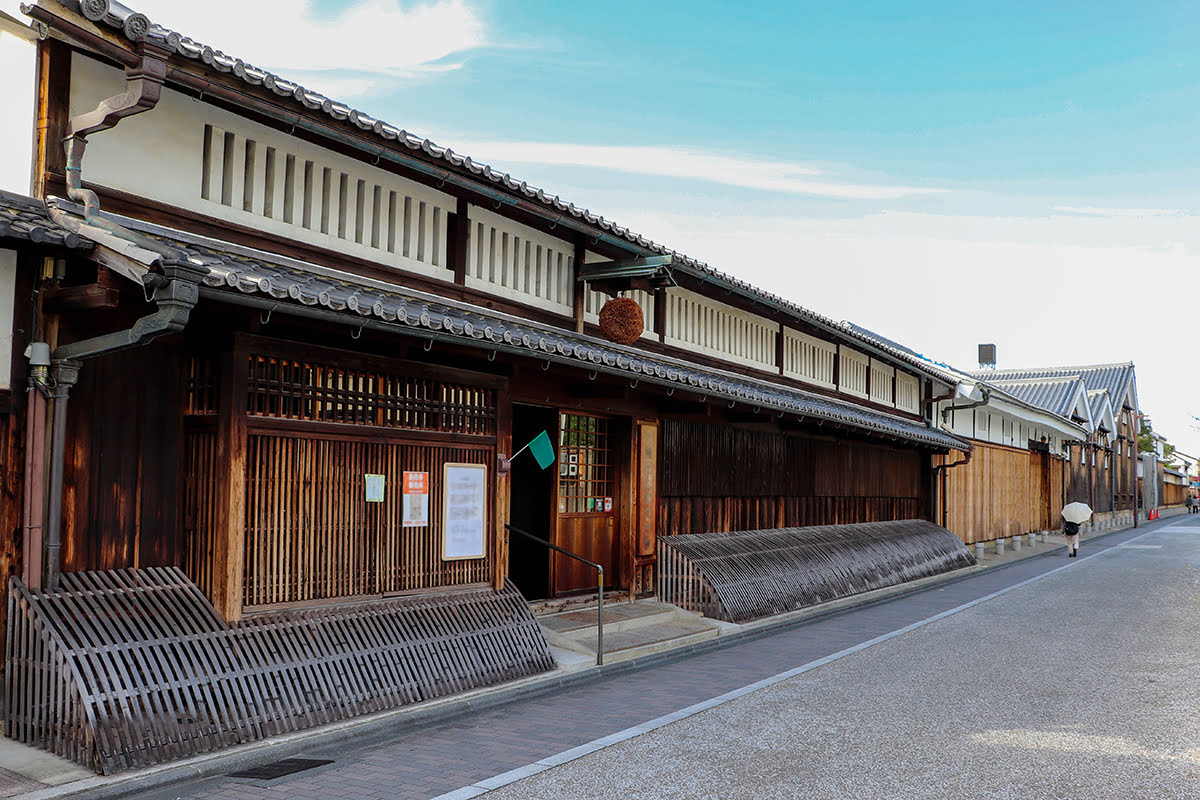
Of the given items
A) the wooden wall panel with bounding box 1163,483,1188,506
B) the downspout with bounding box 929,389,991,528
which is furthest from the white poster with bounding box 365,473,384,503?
the wooden wall panel with bounding box 1163,483,1188,506

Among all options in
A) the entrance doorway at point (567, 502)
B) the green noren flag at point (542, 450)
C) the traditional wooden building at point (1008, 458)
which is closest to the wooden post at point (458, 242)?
the green noren flag at point (542, 450)

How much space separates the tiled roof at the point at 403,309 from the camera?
A: 22.5ft

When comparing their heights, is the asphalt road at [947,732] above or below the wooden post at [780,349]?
below

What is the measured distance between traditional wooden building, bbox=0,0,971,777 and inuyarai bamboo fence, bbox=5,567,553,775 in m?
0.13

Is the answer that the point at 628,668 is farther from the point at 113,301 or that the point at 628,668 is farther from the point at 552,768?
the point at 113,301

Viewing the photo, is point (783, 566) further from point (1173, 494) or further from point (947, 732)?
point (1173, 494)

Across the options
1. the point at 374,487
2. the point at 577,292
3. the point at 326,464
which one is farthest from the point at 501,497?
the point at 577,292

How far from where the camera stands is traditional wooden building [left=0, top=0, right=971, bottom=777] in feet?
22.9

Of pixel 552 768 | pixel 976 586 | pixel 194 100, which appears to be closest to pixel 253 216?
pixel 194 100

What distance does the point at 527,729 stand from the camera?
8.17m

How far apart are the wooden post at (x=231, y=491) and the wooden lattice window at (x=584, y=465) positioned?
225 inches

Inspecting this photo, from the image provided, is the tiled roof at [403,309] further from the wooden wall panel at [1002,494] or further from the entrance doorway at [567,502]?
the wooden wall panel at [1002,494]

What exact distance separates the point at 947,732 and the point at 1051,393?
4312cm

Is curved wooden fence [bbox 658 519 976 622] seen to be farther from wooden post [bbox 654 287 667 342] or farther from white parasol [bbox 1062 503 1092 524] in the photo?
white parasol [bbox 1062 503 1092 524]
